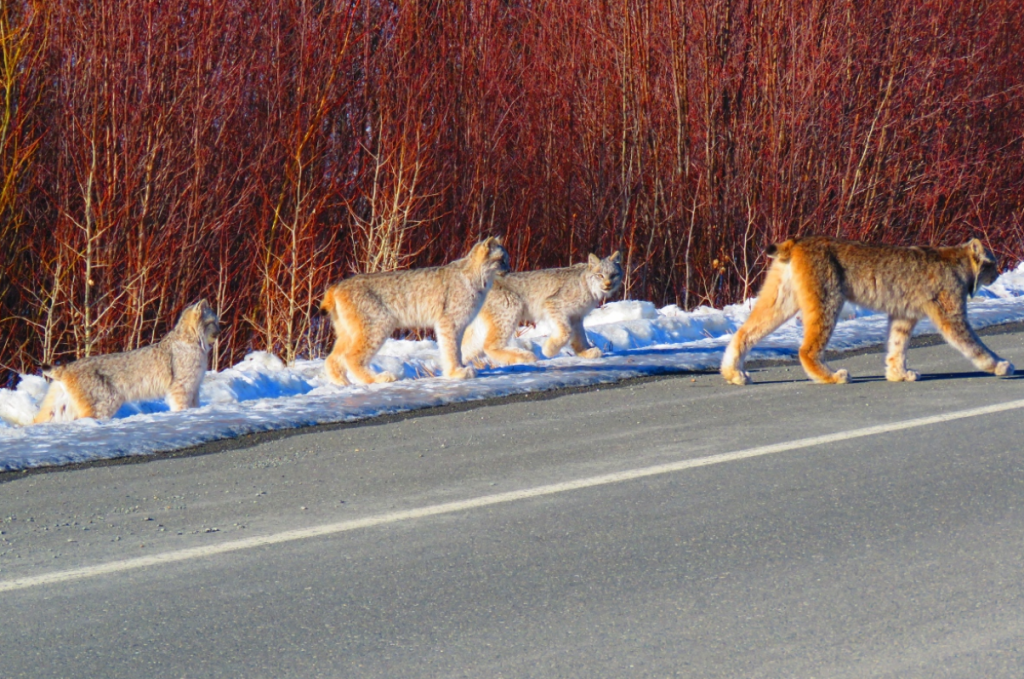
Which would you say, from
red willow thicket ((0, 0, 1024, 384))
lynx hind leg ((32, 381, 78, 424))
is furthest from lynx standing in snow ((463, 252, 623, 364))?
lynx hind leg ((32, 381, 78, 424))

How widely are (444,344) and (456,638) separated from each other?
5.97m

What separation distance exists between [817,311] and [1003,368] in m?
1.36

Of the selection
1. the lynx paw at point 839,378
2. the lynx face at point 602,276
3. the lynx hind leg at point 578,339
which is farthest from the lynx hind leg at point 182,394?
the lynx paw at point 839,378

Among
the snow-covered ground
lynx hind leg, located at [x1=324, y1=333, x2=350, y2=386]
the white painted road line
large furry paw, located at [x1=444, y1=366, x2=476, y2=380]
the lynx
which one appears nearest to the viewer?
the white painted road line

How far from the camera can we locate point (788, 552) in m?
5.25

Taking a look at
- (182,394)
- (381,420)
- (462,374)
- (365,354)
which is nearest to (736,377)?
(462,374)

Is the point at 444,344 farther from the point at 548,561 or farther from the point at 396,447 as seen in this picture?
the point at 548,561

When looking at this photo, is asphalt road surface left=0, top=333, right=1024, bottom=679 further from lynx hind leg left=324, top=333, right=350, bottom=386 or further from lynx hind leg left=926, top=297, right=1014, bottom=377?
lynx hind leg left=324, top=333, right=350, bottom=386

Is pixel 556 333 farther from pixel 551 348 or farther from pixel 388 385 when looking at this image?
pixel 388 385

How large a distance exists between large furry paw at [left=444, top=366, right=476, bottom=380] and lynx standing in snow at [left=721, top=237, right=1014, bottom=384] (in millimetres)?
1879

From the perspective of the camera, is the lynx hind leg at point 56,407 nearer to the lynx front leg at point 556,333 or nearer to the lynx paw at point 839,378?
the lynx front leg at point 556,333

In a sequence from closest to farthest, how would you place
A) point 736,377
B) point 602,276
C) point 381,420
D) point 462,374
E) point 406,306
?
point 381,420, point 736,377, point 462,374, point 406,306, point 602,276

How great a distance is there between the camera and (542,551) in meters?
5.35

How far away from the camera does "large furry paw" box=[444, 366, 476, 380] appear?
32.7ft
